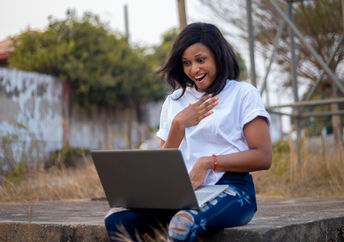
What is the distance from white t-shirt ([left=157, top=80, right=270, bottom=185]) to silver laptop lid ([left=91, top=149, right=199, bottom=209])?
28 centimetres

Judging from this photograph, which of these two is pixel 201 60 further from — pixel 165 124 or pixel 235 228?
pixel 235 228

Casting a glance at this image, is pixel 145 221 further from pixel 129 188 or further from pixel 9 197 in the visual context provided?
pixel 9 197

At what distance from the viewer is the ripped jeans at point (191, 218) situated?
2.03 meters

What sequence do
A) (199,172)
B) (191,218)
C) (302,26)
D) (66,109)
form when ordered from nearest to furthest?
(191,218) < (199,172) < (302,26) < (66,109)

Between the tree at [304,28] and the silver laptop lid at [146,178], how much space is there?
5.52 m

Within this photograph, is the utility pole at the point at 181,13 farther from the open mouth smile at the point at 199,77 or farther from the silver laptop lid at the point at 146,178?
the silver laptop lid at the point at 146,178

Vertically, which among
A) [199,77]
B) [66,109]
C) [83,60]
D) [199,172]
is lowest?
[66,109]

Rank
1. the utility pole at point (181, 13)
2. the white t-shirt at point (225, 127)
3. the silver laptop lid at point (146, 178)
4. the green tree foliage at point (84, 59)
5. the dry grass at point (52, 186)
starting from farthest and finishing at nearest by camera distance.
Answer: the green tree foliage at point (84, 59)
the utility pole at point (181, 13)
the dry grass at point (52, 186)
the white t-shirt at point (225, 127)
the silver laptop lid at point (146, 178)

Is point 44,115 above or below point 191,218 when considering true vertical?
below

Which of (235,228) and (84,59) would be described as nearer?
(235,228)

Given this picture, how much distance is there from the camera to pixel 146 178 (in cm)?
211

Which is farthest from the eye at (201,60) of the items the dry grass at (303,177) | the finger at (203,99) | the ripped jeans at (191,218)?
the dry grass at (303,177)

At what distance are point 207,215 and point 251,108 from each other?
543 mm

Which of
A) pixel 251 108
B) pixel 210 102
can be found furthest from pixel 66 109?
pixel 251 108
